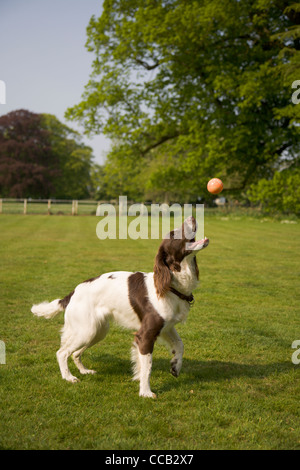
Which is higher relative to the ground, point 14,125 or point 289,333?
point 14,125

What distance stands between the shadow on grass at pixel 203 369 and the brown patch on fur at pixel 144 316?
0.58 m

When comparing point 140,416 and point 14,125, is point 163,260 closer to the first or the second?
point 140,416

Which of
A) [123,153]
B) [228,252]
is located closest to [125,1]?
[123,153]

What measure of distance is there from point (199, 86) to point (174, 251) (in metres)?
19.0

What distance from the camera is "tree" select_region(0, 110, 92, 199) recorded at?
2083 inches

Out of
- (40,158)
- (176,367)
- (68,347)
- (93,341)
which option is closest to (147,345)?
(176,367)

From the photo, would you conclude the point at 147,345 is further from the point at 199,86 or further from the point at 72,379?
the point at 199,86

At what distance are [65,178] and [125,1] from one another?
3879 cm

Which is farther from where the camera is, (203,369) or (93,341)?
(203,369)

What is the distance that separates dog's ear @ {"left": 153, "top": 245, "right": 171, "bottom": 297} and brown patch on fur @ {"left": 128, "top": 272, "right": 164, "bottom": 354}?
0.53 ft

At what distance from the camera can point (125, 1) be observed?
2153 centimetres

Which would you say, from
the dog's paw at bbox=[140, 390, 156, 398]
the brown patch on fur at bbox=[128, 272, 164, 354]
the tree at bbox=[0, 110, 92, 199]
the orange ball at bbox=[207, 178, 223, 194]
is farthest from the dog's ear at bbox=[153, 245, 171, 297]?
the tree at bbox=[0, 110, 92, 199]

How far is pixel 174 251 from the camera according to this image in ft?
11.9
